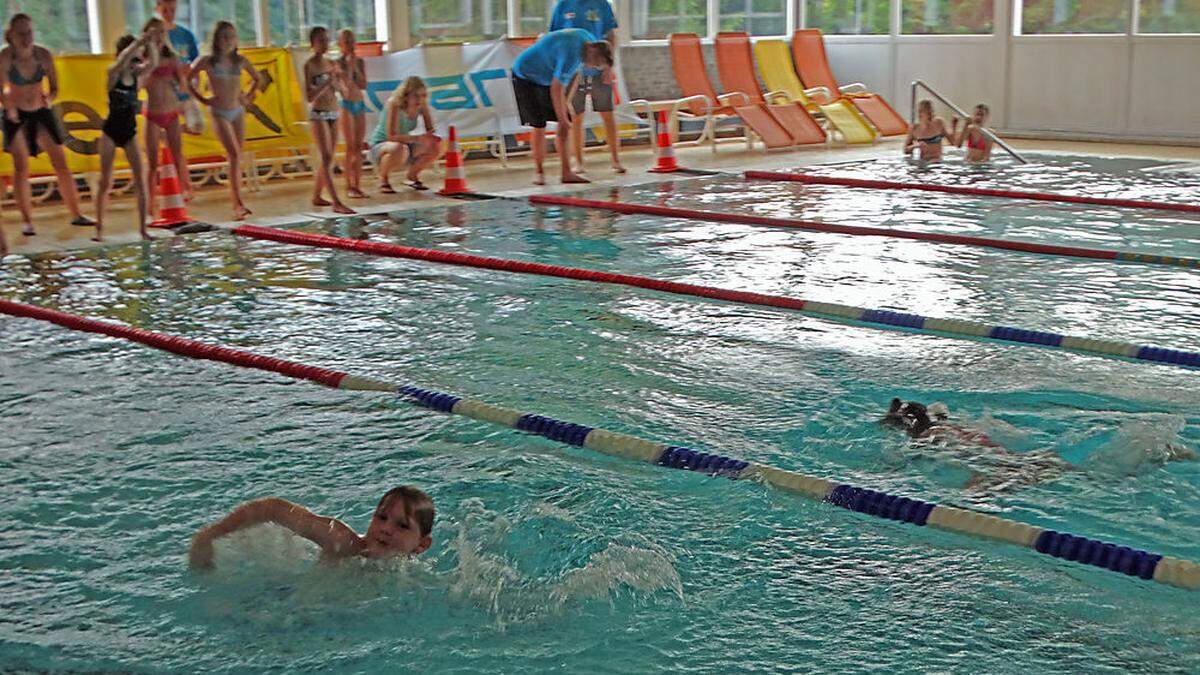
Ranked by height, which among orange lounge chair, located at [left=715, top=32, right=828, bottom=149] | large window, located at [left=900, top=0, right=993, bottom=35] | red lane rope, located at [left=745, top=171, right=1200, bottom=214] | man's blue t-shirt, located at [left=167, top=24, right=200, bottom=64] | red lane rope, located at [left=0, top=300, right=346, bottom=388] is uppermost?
large window, located at [left=900, top=0, right=993, bottom=35]

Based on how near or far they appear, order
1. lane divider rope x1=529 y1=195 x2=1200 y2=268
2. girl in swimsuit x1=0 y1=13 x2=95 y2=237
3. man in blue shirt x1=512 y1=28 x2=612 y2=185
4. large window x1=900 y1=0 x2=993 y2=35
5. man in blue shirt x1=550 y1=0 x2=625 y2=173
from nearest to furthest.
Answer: lane divider rope x1=529 y1=195 x2=1200 y2=268
girl in swimsuit x1=0 y1=13 x2=95 y2=237
man in blue shirt x1=512 y1=28 x2=612 y2=185
man in blue shirt x1=550 y1=0 x2=625 y2=173
large window x1=900 y1=0 x2=993 y2=35

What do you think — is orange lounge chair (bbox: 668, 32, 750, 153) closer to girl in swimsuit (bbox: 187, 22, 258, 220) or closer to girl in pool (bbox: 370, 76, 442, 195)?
girl in pool (bbox: 370, 76, 442, 195)

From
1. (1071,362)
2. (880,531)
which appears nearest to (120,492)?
(880,531)

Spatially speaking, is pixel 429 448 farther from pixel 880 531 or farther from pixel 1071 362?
pixel 1071 362

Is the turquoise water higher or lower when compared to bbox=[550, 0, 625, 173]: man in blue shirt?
lower

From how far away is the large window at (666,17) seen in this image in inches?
707

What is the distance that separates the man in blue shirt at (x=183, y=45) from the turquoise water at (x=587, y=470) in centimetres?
267

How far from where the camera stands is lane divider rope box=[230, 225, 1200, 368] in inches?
247

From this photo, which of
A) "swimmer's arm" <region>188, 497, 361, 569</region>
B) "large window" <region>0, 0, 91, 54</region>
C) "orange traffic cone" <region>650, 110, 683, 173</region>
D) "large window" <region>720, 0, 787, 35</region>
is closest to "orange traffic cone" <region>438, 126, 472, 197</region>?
"orange traffic cone" <region>650, 110, 683, 173</region>

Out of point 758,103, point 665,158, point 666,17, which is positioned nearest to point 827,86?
point 758,103

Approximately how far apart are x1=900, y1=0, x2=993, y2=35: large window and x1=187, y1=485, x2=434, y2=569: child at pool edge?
49.0ft

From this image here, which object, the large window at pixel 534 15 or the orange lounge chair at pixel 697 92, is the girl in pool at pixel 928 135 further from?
the large window at pixel 534 15

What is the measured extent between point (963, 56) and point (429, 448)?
45.5 feet

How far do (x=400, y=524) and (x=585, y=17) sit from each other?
11036 mm
